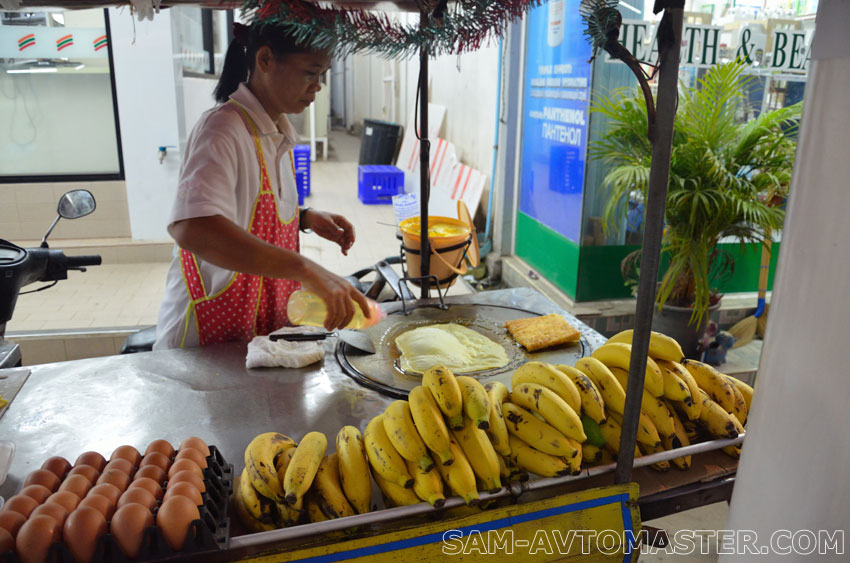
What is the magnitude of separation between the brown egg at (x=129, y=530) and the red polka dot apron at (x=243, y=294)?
1162 millimetres

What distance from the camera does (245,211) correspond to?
6.59 feet

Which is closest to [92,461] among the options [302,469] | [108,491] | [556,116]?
[108,491]

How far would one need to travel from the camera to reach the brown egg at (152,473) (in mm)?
1075

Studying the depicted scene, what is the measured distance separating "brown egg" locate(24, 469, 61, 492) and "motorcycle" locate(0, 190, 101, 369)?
133 cm

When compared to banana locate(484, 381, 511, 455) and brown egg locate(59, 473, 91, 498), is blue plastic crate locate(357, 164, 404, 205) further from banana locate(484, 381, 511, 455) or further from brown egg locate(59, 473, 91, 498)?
brown egg locate(59, 473, 91, 498)

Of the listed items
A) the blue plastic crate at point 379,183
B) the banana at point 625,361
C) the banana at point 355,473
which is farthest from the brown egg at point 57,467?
the blue plastic crate at point 379,183

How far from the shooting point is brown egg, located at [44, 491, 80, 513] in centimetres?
98

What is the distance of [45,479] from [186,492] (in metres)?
0.29

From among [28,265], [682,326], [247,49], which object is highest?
[247,49]

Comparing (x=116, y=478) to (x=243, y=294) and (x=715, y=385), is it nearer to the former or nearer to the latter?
(x=243, y=294)

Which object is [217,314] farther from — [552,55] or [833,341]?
[552,55]

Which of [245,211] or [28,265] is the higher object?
[245,211]

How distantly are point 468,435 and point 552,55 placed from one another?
414 cm

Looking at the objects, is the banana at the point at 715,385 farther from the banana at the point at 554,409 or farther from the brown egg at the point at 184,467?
the brown egg at the point at 184,467
